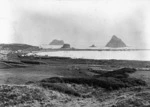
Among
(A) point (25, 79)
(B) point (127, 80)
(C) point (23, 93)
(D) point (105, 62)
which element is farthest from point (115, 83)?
(D) point (105, 62)

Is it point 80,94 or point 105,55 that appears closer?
point 80,94

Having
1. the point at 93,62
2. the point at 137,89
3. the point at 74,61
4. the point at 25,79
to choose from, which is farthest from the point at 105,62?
the point at 137,89

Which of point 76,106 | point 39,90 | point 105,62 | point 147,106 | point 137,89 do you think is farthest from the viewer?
point 105,62

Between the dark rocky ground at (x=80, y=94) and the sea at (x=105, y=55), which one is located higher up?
the sea at (x=105, y=55)

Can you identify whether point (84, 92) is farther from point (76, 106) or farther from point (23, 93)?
point (23, 93)

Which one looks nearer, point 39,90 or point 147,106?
point 147,106

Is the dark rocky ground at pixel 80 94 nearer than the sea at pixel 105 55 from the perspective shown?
Yes

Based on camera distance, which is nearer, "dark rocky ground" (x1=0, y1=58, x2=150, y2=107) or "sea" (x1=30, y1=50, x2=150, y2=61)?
"dark rocky ground" (x1=0, y1=58, x2=150, y2=107)

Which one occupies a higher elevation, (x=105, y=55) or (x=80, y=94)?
(x=105, y=55)

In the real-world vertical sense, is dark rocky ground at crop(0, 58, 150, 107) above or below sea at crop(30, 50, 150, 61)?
below

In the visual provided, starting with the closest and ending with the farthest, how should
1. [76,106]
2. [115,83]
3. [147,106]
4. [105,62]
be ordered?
[147,106], [76,106], [115,83], [105,62]
